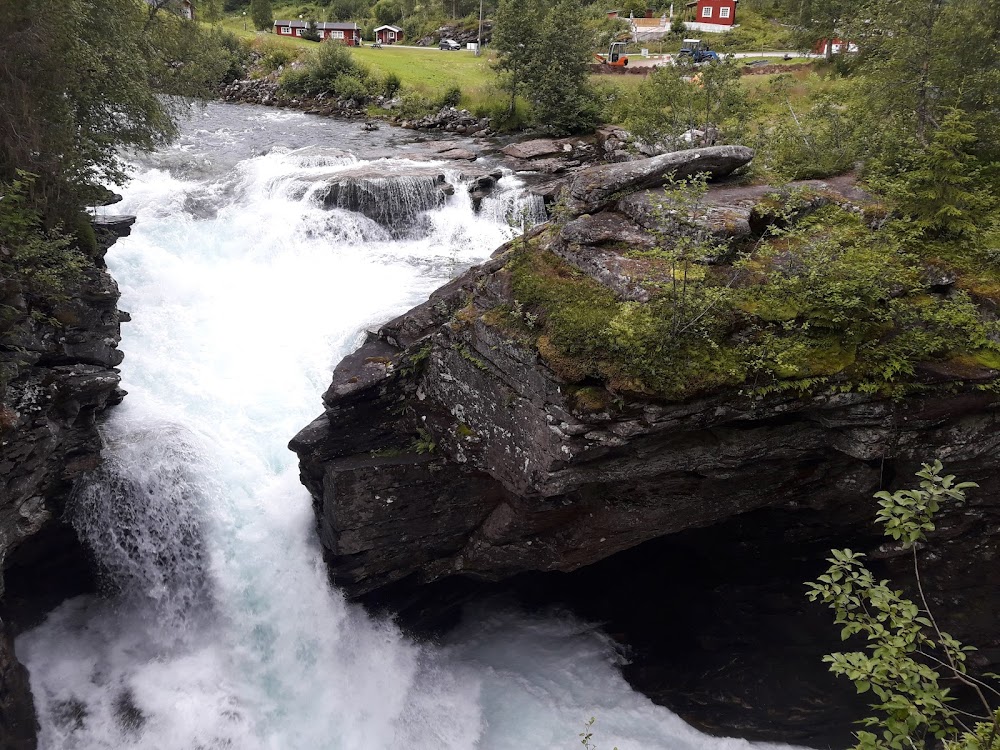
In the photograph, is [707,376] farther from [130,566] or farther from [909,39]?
[130,566]

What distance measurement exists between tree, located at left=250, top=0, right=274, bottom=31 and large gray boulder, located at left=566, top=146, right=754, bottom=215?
241 ft

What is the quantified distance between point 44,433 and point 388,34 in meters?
77.5

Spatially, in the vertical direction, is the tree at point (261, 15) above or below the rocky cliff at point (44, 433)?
above

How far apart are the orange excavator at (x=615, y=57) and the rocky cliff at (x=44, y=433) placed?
1669 inches

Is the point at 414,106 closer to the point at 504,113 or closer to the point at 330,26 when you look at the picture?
the point at 504,113

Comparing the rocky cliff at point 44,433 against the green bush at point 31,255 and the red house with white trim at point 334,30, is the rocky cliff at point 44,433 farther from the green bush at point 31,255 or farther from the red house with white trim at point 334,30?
the red house with white trim at point 334,30

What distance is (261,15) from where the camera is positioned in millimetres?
69688

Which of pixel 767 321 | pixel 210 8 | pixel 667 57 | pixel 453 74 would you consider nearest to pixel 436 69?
pixel 453 74

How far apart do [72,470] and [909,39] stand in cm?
1800

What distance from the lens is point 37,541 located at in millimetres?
11570

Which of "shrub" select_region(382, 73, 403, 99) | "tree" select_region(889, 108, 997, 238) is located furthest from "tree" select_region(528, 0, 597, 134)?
"tree" select_region(889, 108, 997, 238)

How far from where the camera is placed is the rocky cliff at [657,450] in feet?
29.4

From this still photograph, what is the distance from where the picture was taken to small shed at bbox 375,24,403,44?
7425cm

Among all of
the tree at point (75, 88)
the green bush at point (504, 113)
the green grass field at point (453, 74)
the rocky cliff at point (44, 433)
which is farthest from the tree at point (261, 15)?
the rocky cliff at point (44, 433)
